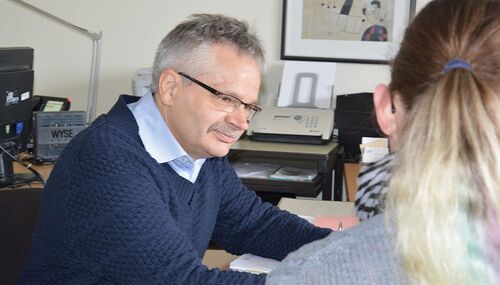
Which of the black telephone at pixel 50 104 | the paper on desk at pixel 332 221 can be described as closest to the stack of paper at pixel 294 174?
the paper on desk at pixel 332 221

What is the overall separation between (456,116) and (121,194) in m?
0.67

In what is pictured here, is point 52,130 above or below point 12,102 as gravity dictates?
below

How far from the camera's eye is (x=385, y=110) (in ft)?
2.71

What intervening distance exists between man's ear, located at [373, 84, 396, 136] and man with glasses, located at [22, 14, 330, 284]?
49 centimetres

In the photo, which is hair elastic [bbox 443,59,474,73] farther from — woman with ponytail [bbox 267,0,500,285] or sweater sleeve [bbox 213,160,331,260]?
sweater sleeve [bbox 213,160,331,260]

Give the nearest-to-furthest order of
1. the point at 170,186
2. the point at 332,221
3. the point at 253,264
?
the point at 170,186 < the point at 253,264 < the point at 332,221

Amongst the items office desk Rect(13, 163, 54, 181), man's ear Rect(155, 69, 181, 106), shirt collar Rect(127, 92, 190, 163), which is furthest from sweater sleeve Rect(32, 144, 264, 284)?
office desk Rect(13, 163, 54, 181)

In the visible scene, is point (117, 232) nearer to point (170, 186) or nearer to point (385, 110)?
point (170, 186)

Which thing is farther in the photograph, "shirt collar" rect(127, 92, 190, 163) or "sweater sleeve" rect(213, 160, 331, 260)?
"sweater sleeve" rect(213, 160, 331, 260)

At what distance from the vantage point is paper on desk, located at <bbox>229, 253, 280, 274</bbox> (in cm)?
154

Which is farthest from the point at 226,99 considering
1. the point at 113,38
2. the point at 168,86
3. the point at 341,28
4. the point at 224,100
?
the point at 113,38

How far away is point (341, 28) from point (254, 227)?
1884 mm

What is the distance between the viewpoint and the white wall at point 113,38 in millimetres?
3408

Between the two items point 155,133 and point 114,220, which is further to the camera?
point 155,133
